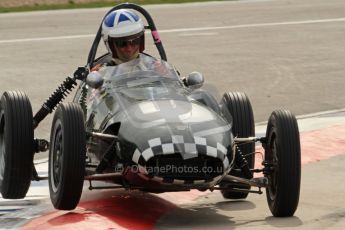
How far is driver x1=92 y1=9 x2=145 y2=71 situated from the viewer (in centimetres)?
Answer: 1041

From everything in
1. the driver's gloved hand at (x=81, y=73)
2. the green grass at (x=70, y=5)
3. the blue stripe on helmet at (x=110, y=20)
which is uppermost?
the green grass at (x=70, y=5)

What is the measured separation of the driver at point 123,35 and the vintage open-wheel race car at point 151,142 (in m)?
0.28

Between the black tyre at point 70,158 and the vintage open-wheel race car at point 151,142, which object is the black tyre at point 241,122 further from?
the black tyre at point 70,158

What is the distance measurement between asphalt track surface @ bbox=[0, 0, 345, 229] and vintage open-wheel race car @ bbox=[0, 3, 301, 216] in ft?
1.00

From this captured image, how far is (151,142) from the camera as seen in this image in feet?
27.7

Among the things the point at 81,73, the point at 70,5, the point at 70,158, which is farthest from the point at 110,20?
the point at 70,5

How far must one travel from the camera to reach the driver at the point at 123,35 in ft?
34.1

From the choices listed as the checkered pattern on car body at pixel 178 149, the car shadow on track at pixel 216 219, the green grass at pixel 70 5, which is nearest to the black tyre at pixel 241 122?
the car shadow on track at pixel 216 219

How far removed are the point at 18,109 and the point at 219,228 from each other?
215 cm

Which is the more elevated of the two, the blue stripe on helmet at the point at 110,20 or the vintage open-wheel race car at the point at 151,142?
the blue stripe on helmet at the point at 110,20

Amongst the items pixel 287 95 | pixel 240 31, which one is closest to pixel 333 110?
pixel 287 95

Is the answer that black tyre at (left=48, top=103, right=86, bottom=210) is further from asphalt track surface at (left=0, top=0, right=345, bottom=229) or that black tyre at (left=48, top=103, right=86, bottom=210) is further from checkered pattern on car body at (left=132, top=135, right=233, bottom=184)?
asphalt track surface at (left=0, top=0, right=345, bottom=229)

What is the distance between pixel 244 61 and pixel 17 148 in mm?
10214

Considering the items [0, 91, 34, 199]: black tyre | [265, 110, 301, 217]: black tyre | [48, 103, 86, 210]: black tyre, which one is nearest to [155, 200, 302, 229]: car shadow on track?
[265, 110, 301, 217]: black tyre
